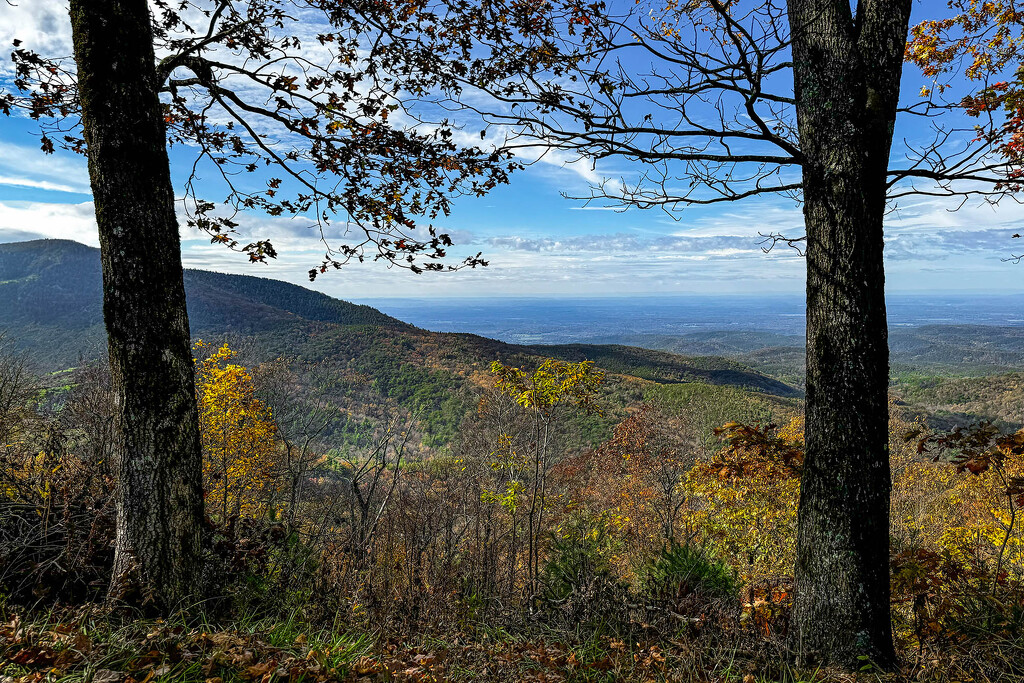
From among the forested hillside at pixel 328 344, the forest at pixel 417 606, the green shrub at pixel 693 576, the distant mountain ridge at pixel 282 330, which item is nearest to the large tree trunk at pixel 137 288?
the forest at pixel 417 606

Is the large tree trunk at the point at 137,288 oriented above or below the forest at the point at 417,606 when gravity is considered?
above

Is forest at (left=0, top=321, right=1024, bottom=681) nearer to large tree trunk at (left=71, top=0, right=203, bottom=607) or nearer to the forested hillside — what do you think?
large tree trunk at (left=71, top=0, right=203, bottom=607)

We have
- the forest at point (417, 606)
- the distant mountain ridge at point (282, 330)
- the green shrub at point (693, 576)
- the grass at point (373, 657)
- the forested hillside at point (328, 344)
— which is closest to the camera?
the grass at point (373, 657)

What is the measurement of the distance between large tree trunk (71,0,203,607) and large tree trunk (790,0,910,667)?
4.10 metres

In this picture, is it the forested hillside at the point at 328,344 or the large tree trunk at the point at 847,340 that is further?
the forested hillside at the point at 328,344

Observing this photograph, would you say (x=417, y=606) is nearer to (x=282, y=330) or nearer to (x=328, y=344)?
(x=328, y=344)

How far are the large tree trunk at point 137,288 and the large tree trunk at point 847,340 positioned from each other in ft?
13.5

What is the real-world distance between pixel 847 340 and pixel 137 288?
4.46 meters

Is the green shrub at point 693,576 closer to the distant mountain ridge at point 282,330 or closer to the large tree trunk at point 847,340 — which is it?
the large tree trunk at point 847,340

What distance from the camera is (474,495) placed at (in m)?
8.81

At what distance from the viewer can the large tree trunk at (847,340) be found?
316 centimetres

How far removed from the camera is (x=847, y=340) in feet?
10.4

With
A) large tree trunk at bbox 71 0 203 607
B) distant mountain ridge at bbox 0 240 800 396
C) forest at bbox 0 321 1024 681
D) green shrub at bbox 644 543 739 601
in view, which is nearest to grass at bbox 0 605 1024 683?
forest at bbox 0 321 1024 681

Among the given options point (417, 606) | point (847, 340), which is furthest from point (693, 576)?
point (847, 340)
